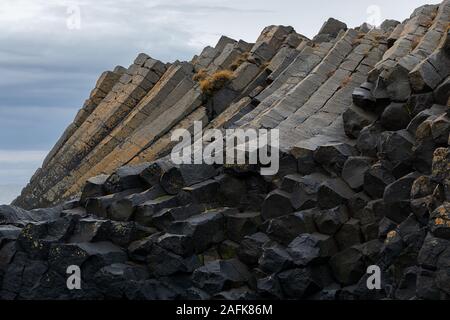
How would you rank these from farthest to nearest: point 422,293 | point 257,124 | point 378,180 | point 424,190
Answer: point 257,124, point 378,180, point 424,190, point 422,293

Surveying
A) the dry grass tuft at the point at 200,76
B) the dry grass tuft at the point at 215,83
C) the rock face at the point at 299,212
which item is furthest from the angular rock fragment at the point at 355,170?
the dry grass tuft at the point at 200,76

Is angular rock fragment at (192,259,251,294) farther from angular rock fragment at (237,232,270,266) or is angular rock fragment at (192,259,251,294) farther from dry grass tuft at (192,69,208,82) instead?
dry grass tuft at (192,69,208,82)

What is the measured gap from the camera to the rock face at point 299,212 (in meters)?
32.5

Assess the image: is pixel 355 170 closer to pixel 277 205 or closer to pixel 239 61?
pixel 277 205

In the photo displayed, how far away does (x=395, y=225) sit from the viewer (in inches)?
1305

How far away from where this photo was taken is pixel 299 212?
1387 inches

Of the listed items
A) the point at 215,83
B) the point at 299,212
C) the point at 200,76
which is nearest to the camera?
the point at 299,212

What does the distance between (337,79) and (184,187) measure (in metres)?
9.86

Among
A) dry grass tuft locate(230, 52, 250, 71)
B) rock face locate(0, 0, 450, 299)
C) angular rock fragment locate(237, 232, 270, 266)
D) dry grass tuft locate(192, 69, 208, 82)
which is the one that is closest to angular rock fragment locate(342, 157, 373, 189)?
rock face locate(0, 0, 450, 299)

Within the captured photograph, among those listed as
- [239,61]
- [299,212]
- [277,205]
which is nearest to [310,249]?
[299,212]

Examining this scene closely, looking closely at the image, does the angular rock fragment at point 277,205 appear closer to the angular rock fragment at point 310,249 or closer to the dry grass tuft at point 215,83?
the angular rock fragment at point 310,249

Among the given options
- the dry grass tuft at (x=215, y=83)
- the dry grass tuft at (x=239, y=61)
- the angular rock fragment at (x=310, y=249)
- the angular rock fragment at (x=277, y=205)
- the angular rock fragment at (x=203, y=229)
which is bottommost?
the angular rock fragment at (x=310, y=249)

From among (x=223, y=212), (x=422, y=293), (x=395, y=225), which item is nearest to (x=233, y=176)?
(x=223, y=212)

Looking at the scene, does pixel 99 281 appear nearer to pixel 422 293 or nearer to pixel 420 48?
pixel 422 293
